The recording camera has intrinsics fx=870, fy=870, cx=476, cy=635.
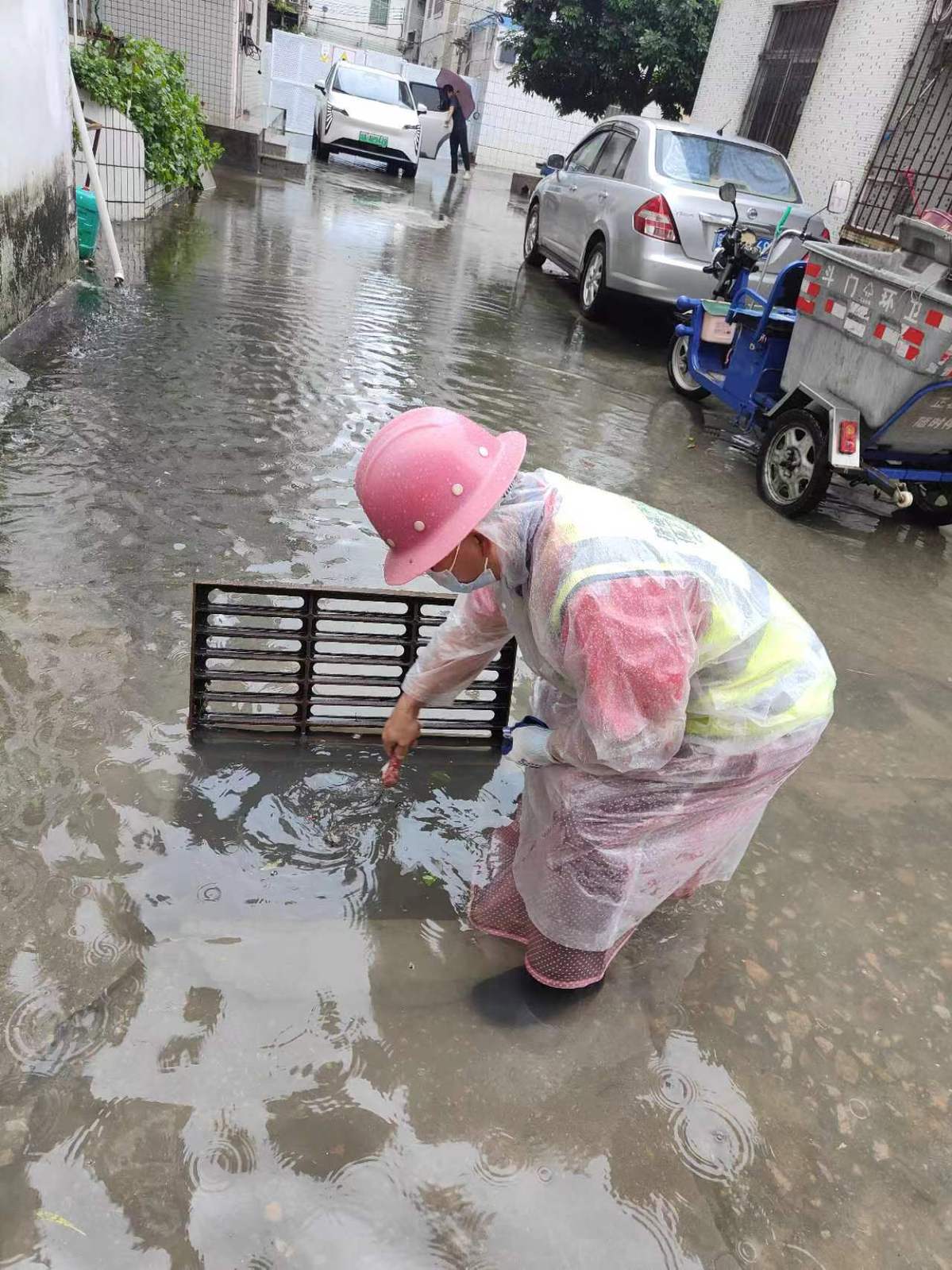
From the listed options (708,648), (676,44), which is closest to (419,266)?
(708,648)

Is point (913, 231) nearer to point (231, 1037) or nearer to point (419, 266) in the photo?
point (231, 1037)

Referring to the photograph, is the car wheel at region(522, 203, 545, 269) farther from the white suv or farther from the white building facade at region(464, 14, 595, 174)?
the white building facade at region(464, 14, 595, 174)

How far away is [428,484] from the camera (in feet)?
5.16

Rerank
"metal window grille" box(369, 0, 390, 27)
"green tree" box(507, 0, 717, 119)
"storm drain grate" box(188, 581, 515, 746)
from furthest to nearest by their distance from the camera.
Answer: "metal window grille" box(369, 0, 390, 27)
"green tree" box(507, 0, 717, 119)
"storm drain grate" box(188, 581, 515, 746)

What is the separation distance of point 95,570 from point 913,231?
429 cm

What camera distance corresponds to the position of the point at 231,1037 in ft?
5.97

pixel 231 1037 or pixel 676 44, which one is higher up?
pixel 676 44

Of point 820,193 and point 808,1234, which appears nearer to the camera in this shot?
point 808,1234

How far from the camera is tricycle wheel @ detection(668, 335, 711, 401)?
6.63 m

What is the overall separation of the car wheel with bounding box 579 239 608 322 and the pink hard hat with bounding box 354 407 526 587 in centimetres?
660

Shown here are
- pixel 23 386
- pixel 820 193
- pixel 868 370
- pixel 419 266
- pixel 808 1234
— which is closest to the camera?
pixel 808 1234

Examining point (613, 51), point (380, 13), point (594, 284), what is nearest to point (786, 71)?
point (594, 284)

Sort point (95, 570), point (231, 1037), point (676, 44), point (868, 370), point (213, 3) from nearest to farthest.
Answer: point (231, 1037) < point (95, 570) < point (868, 370) < point (213, 3) < point (676, 44)

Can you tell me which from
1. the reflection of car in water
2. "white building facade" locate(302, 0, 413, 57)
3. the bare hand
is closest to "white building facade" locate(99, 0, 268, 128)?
the reflection of car in water
